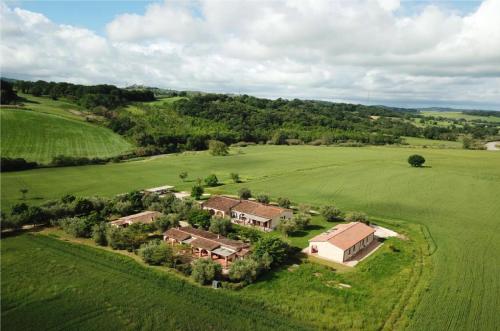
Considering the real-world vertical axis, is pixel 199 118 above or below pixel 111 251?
above

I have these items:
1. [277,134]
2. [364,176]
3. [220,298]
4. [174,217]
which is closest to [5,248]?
[174,217]

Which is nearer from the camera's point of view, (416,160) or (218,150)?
(416,160)

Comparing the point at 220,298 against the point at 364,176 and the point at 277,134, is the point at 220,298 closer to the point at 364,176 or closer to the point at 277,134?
the point at 364,176

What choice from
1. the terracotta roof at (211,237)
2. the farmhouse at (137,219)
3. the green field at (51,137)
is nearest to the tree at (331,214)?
the terracotta roof at (211,237)

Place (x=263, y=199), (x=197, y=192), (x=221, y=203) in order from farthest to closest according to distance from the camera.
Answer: (x=197, y=192) < (x=263, y=199) < (x=221, y=203)

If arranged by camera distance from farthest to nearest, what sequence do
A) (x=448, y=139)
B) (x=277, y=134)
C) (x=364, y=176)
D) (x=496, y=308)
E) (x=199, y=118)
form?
1. (x=448, y=139)
2. (x=199, y=118)
3. (x=277, y=134)
4. (x=364, y=176)
5. (x=496, y=308)

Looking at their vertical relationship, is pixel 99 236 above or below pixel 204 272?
below

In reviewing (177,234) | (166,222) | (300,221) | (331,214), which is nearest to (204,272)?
(177,234)

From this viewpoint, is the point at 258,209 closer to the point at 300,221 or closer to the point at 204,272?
the point at 300,221
